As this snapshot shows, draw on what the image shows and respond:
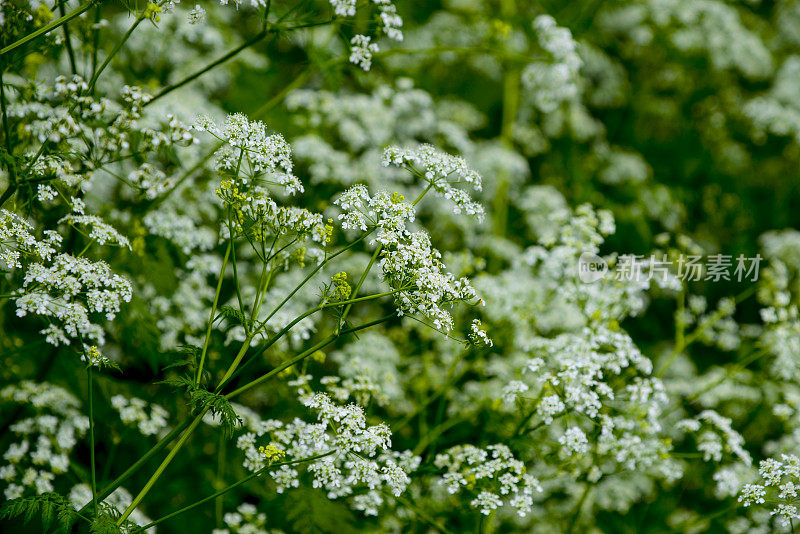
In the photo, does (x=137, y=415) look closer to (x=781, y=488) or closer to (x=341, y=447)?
(x=341, y=447)

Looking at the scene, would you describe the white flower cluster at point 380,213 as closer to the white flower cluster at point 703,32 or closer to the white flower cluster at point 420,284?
the white flower cluster at point 420,284

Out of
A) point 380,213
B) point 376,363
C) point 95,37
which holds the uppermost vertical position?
point 95,37

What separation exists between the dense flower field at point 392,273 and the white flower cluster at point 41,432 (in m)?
0.03

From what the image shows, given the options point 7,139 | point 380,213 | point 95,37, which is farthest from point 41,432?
point 380,213

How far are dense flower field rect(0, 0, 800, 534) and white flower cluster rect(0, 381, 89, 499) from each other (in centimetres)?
3

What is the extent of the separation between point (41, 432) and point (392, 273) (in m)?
2.79

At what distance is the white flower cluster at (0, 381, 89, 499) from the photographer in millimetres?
4094

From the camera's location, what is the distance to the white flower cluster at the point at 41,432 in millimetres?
4094

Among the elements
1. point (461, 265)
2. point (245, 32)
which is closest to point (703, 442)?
point (461, 265)

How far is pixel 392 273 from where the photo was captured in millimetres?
3141

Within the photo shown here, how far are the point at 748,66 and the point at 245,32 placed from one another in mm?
6274

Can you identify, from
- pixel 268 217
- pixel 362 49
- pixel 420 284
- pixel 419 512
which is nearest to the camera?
pixel 420 284

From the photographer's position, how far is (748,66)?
826 cm

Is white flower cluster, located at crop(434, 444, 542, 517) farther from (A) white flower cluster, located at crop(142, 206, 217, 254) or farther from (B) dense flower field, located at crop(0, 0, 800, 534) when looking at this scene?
(A) white flower cluster, located at crop(142, 206, 217, 254)
